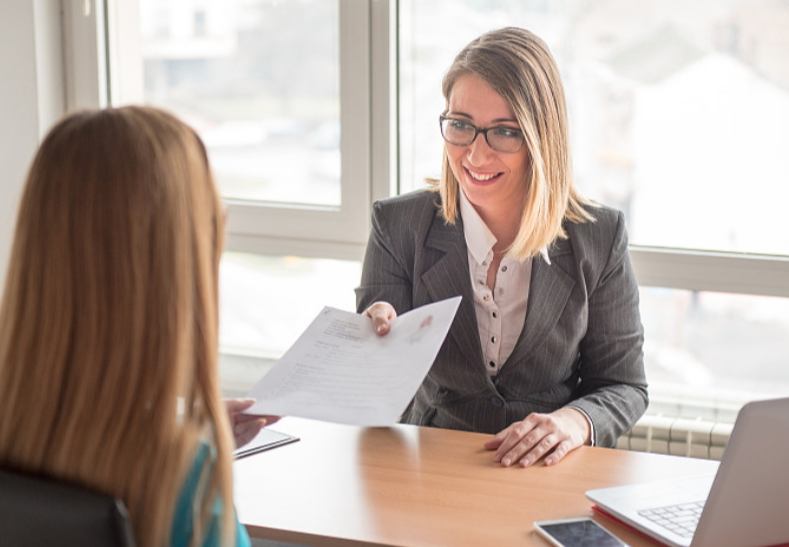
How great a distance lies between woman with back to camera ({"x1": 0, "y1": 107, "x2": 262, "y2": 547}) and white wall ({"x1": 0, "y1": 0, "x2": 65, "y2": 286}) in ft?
7.49

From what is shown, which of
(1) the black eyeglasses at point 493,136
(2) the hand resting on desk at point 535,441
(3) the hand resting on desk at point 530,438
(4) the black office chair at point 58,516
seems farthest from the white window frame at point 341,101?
(4) the black office chair at point 58,516

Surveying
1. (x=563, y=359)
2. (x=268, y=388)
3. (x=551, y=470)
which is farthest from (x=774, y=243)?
(x=268, y=388)

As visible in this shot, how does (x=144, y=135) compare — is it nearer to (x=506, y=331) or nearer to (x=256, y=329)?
(x=506, y=331)

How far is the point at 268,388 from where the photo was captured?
1598 millimetres

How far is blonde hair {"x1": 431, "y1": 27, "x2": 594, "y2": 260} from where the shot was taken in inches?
83.7

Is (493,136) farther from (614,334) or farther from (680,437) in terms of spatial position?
(680,437)

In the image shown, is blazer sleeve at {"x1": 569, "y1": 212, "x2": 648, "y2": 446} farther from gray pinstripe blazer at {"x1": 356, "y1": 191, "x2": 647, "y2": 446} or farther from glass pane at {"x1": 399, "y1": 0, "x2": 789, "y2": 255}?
glass pane at {"x1": 399, "y1": 0, "x2": 789, "y2": 255}

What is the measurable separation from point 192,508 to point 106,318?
0.23 m

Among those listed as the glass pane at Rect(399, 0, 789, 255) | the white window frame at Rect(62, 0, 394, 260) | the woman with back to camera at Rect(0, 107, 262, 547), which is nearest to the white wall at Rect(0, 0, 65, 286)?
the white window frame at Rect(62, 0, 394, 260)

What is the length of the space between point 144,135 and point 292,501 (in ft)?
2.54

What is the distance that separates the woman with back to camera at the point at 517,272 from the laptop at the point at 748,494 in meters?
0.68

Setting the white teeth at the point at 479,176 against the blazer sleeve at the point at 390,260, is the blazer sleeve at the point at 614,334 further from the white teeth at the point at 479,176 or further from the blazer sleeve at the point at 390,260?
the blazer sleeve at the point at 390,260

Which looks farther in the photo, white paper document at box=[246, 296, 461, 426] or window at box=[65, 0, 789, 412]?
window at box=[65, 0, 789, 412]

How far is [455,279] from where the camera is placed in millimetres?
Answer: 2186
